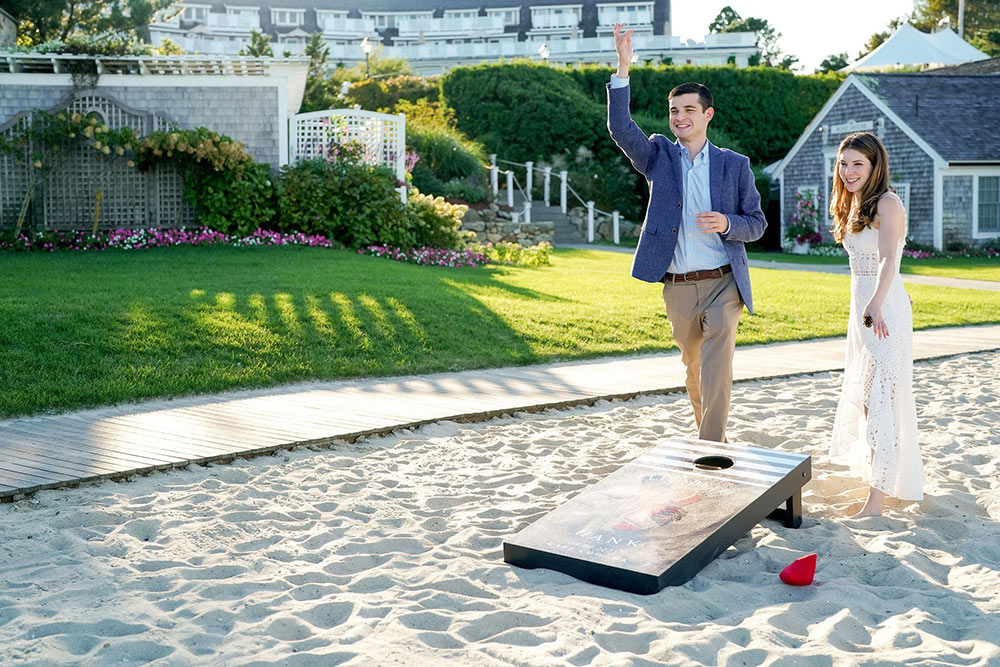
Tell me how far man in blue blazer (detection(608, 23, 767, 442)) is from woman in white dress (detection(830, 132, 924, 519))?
20.2 inches

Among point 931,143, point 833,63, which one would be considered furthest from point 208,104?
point 833,63

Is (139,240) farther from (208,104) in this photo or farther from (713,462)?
(713,462)

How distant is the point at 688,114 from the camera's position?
484 cm

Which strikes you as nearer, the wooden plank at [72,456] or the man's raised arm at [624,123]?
the man's raised arm at [624,123]

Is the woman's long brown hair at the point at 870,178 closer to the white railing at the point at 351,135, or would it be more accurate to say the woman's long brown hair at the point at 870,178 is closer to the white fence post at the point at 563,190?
the white railing at the point at 351,135

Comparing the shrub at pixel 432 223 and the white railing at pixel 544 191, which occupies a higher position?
the white railing at pixel 544 191

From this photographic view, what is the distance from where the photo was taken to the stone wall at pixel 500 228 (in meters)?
21.7

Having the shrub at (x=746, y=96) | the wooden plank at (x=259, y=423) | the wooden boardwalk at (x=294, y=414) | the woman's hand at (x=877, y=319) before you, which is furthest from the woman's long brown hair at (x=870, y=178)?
the shrub at (x=746, y=96)

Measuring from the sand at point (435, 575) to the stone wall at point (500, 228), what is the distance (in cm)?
1611

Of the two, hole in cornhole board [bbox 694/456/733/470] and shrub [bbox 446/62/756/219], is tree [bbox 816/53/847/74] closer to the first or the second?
shrub [bbox 446/62/756/219]

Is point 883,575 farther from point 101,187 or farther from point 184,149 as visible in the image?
point 101,187

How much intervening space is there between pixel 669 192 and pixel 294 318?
4.78 metres

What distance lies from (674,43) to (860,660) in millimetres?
49763

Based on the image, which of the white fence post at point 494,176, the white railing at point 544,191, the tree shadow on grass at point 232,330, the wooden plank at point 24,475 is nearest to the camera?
the wooden plank at point 24,475
